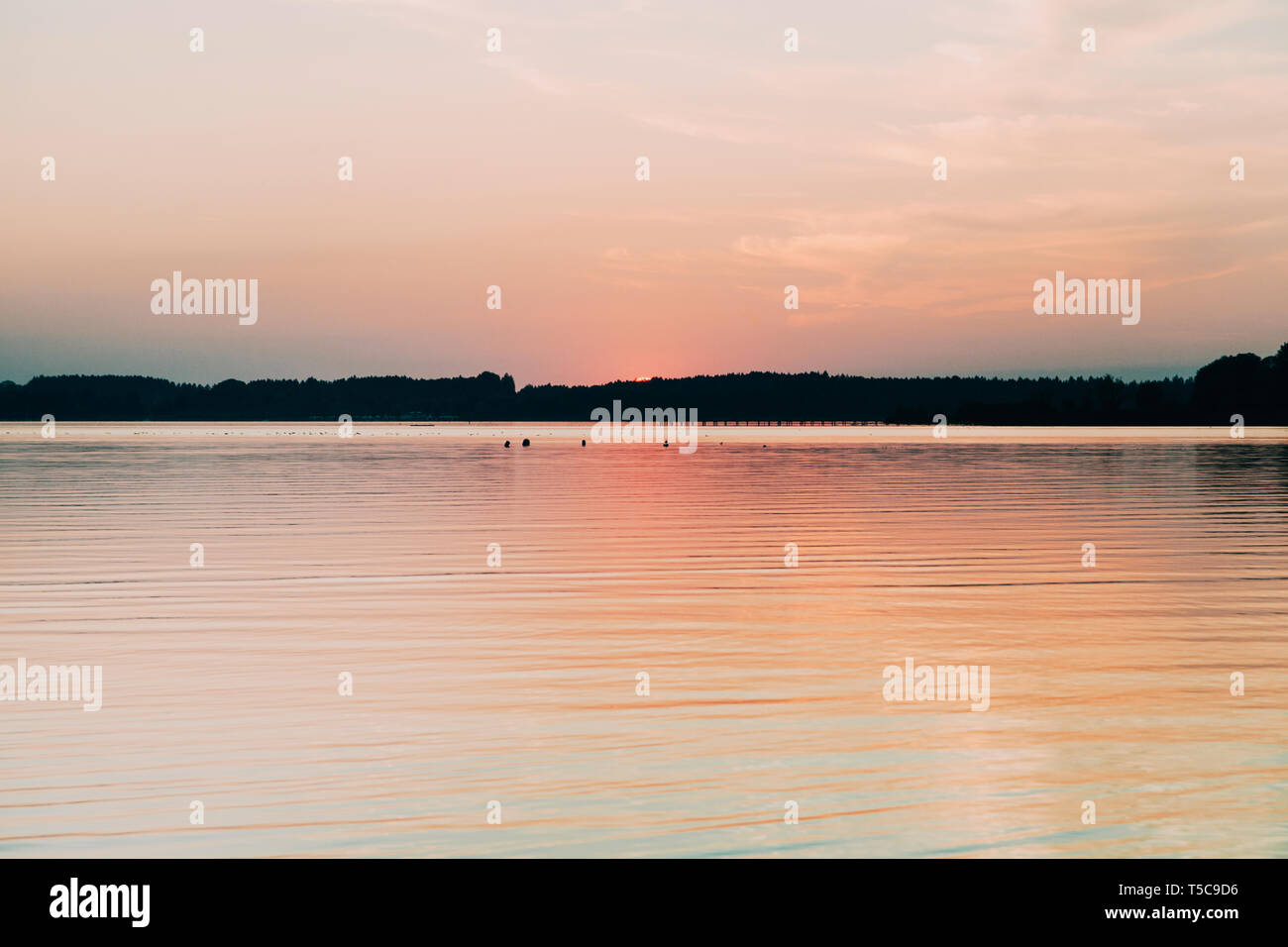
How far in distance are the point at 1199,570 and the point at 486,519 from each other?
1930 cm

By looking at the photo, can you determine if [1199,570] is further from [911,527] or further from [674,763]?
[674,763]

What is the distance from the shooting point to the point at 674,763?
10.4 metres

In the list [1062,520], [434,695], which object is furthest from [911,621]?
[1062,520]

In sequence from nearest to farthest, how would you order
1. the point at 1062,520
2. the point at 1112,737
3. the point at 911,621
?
the point at 1112,737, the point at 911,621, the point at 1062,520

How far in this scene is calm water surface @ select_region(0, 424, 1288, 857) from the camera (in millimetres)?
8922

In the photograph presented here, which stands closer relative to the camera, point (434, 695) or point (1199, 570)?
point (434, 695)

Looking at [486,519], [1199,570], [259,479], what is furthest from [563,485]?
[1199,570]

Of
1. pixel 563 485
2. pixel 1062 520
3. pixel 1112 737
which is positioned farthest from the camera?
pixel 563 485

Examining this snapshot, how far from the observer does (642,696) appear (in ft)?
42.0

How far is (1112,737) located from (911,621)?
252 inches

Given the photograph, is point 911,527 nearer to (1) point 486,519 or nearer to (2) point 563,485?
(1) point 486,519

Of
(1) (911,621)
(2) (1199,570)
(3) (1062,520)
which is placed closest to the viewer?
(1) (911,621)

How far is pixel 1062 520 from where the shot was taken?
110ft

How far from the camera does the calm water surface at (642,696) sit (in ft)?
29.3
